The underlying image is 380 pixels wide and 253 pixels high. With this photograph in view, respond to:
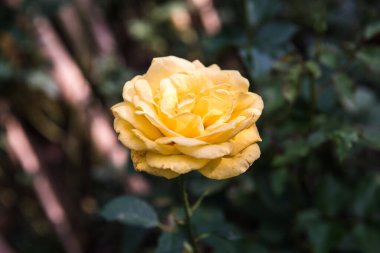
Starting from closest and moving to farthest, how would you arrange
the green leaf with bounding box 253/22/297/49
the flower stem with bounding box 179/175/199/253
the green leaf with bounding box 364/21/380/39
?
the flower stem with bounding box 179/175/199/253, the green leaf with bounding box 364/21/380/39, the green leaf with bounding box 253/22/297/49

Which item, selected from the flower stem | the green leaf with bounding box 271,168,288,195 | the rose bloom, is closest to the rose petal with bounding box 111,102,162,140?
the rose bloom

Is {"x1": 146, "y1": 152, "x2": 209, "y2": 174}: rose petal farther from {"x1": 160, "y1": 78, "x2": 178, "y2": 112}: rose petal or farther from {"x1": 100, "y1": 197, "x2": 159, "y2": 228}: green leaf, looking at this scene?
{"x1": 100, "y1": 197, "x2": 159, "y2": 228}: green leaf

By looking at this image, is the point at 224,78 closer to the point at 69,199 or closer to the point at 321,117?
the point at 321,117

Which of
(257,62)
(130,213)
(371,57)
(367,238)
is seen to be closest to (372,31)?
(371,57)

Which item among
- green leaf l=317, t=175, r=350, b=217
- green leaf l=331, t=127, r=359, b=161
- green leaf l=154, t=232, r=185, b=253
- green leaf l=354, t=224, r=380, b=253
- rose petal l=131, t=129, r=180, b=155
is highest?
rose petal l=131, t=129, r=180, b=155

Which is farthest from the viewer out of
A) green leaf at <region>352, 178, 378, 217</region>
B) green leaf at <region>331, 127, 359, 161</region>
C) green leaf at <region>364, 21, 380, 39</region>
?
green leaf at <region>352, 178, 378, 217</region>

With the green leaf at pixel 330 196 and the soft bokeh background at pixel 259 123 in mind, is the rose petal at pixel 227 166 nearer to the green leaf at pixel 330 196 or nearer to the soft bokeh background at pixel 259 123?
the soft bokeh background at pixel 259 123
